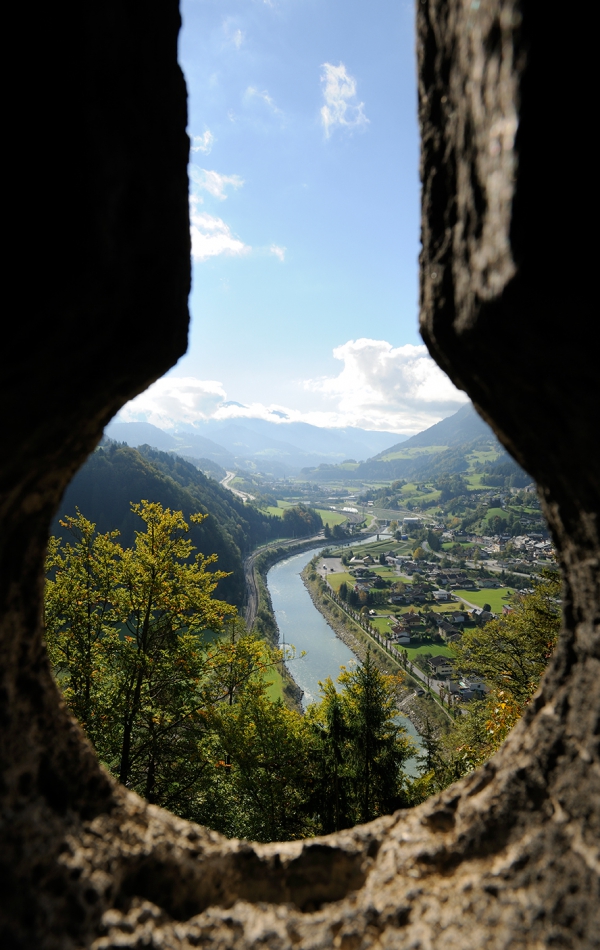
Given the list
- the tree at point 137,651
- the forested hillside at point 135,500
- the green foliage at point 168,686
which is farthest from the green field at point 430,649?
the tree at point 137,651

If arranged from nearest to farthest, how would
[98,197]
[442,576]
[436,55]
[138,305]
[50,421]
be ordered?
[98,197]
[50,421]
[138,305]
[436,55]
[442,576]

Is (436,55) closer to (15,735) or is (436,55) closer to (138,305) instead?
(138,305)

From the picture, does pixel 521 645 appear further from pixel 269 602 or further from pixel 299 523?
pixel 299 523

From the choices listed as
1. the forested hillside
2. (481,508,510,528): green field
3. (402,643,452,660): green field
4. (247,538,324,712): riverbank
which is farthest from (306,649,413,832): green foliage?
(481,508,510,528): green field

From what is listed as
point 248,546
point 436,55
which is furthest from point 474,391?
point 248,546

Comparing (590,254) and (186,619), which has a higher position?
(590,254)

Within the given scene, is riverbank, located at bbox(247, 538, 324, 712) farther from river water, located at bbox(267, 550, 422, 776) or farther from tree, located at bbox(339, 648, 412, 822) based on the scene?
tree, located at bbox(339, 648, 412, 822)

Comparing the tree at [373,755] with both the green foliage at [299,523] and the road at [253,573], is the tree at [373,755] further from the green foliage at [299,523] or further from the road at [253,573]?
the green foliage at [299,523]
